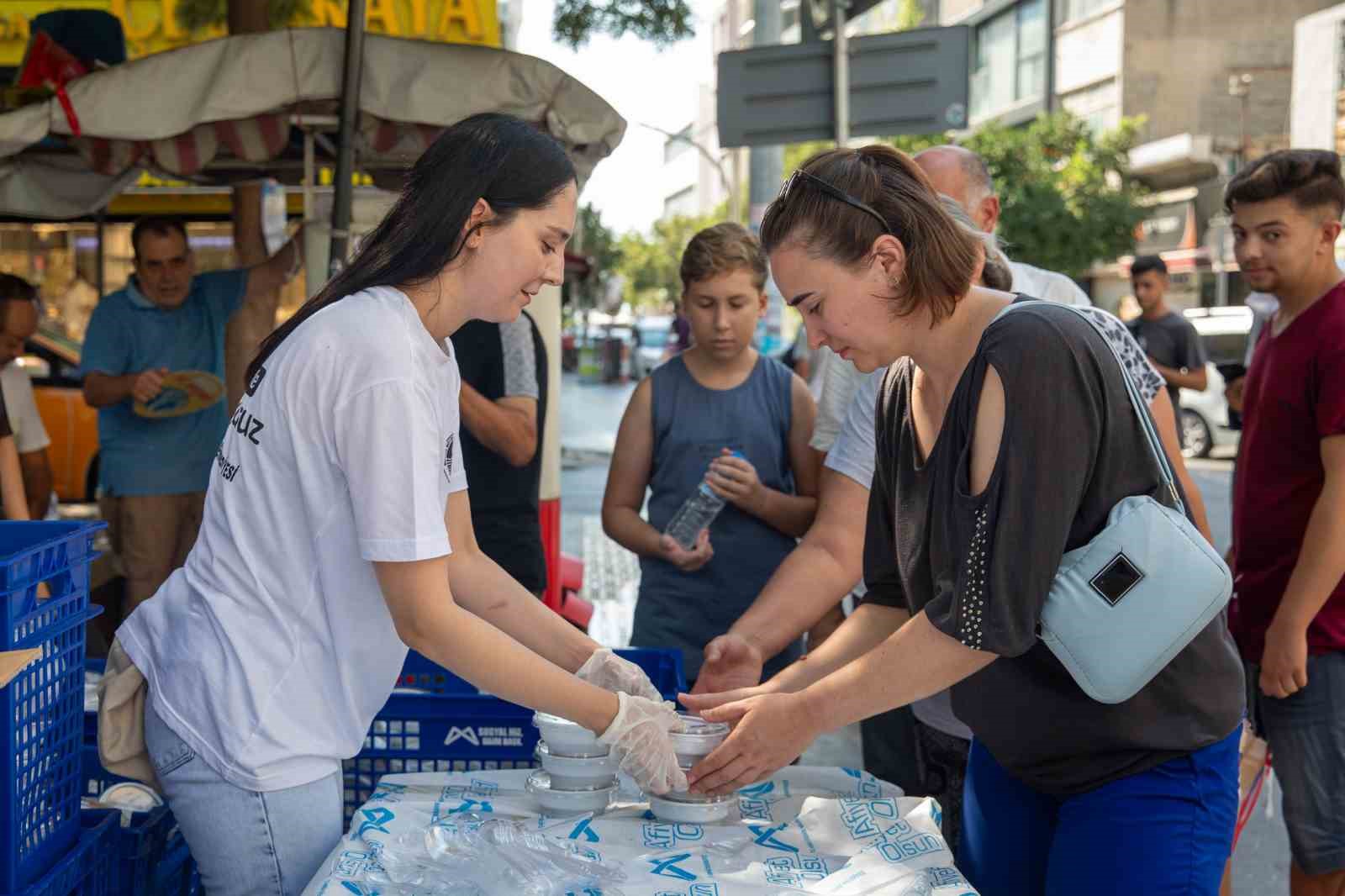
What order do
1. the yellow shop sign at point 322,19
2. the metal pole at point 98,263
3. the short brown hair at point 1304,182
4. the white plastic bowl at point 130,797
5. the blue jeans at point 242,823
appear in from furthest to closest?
the metal pole at point 98,263, the yellow shop sign at point 322,19, the short brown hair at point 1304,182, the white plastic bowl at point 130,797, the blue jeans at point 242,823

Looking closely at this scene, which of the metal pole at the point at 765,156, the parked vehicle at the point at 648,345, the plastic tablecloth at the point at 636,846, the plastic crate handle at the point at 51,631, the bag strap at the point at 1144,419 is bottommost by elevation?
the parked vehicle at the point at 648,345

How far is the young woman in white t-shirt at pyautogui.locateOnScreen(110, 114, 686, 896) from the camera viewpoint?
190 centimetres

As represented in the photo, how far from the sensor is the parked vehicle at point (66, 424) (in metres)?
11.4

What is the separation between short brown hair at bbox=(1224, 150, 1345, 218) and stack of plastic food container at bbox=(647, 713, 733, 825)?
2.02 meters

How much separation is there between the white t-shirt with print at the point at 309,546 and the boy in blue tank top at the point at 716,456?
1801mm

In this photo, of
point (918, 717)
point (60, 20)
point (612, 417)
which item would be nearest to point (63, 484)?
point (60, 20)

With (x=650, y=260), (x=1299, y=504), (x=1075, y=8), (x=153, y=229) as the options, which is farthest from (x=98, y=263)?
(x=650, y=260)

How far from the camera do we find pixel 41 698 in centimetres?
205

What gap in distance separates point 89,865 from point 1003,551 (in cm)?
153

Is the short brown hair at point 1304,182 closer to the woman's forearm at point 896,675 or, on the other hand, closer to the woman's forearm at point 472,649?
the woman's forearm at point 896,675

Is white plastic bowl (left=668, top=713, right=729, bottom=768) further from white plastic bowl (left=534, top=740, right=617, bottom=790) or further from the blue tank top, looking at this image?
the blue tank top

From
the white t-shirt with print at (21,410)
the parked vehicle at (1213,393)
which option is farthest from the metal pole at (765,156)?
the parked vehicle at (1213,393)

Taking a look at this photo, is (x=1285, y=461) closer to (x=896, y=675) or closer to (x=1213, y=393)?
(x=896, y=675)

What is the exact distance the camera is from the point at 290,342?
1950 mm
